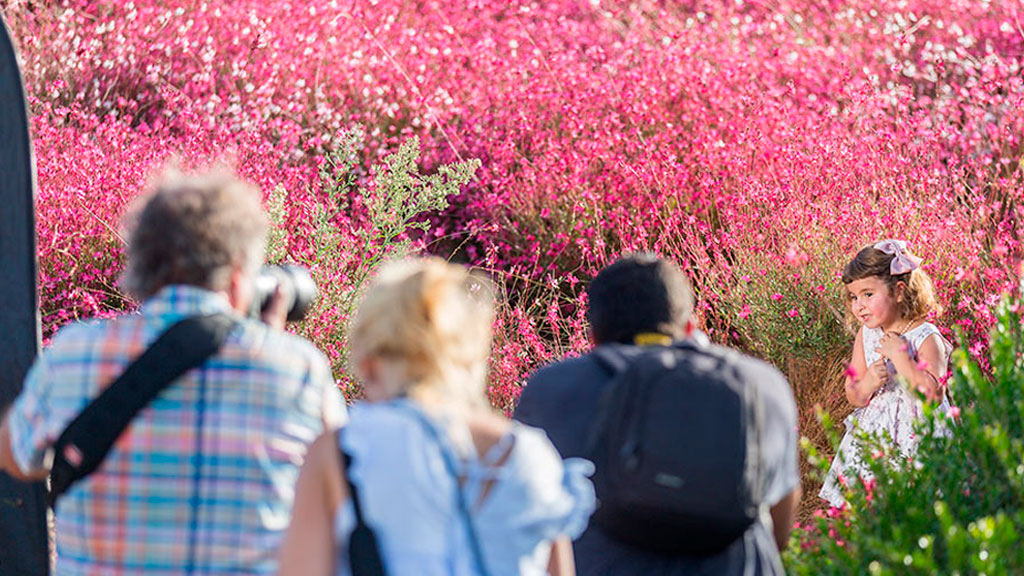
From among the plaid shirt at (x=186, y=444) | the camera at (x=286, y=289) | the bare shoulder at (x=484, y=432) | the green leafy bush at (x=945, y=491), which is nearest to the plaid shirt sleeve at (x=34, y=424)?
the plaid shirt at (x=186, y=444)

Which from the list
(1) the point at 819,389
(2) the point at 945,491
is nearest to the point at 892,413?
(1) the point at 819,389

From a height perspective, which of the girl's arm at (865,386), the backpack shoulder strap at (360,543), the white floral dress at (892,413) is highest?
the backpack shoulder strap at (360,543)

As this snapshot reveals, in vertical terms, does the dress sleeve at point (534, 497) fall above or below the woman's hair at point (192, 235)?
below

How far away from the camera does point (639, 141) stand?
6.65 metres

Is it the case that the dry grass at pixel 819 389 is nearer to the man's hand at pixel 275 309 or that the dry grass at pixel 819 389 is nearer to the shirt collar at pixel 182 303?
the man's hand at pixel 275 309

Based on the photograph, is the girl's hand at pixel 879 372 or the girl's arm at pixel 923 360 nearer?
the girl's arm at pixel 923 360

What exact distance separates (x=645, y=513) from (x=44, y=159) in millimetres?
4532

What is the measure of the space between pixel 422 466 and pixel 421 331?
0.19 meters

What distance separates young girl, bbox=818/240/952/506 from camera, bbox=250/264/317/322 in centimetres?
206

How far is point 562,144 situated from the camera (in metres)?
6.83

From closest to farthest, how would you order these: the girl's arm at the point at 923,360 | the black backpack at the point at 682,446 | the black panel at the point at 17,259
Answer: the black backpack at the point at 682,446 → the black panel at the point at 17,259 → the girl's arm at the point at 923,360

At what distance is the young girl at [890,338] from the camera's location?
13.0 feet

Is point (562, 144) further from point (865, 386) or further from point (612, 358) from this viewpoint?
point (612, 358)

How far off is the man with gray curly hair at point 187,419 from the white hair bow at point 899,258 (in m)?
2.51
